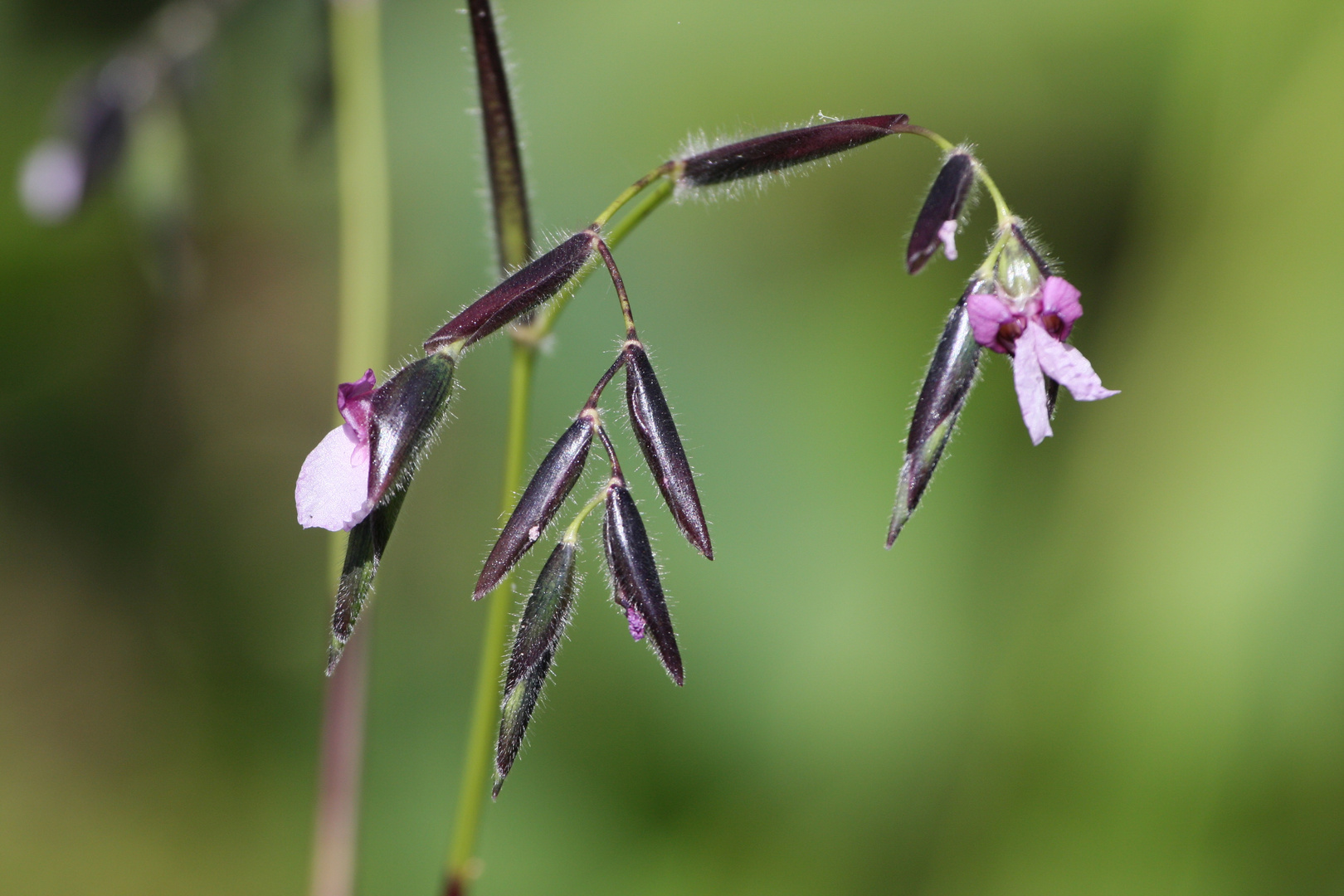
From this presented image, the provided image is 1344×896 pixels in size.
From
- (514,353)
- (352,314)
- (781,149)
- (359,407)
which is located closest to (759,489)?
(352,314)

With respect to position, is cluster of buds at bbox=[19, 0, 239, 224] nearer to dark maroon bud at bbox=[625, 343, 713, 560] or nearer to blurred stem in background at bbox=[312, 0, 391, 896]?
blurred stem in background at bbox=[312, 0, 391, 896]

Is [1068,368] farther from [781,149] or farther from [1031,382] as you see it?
[781,149]

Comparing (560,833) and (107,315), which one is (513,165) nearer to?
Result: (560,833)

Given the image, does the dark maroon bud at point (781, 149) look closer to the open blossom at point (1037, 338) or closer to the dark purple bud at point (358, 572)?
the open blossom at point (1037, 338)

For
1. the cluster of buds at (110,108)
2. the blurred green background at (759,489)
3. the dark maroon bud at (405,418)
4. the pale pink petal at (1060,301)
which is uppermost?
the cluster of buds at (110,108)

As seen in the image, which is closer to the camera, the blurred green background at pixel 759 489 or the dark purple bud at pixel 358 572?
the dark purple bud at pixel 358 572

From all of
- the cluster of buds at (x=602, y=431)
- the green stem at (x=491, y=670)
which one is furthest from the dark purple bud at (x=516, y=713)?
the green stem at (x=491, y=670)

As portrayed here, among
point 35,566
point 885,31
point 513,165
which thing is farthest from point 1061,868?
point 35,566
